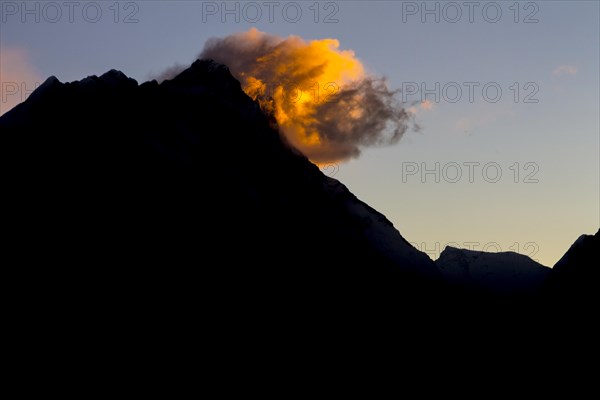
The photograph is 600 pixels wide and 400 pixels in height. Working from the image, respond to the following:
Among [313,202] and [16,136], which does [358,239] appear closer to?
[313,202]

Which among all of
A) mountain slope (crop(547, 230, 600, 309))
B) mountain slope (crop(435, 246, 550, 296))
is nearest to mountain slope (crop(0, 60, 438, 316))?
mountain slope (crop(435, 246, 550, 296))

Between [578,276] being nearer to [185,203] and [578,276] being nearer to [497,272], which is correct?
[497,272]

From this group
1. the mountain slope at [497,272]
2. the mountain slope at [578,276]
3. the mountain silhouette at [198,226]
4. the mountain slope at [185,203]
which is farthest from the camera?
the mountain slope at [497,272]

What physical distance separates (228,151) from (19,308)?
31.7 m

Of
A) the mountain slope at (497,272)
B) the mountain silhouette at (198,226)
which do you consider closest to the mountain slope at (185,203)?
the mountain silhouette at (198,226)

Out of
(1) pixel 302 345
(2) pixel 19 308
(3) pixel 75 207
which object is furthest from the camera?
(1) pixel 302 345

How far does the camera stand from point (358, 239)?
103000 mm

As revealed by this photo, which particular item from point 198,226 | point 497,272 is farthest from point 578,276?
point 198,226

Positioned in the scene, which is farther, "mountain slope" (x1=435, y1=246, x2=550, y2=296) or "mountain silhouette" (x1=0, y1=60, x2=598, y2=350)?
"mountain slope" (x1=435, y1=246, x2=550, y2=296)

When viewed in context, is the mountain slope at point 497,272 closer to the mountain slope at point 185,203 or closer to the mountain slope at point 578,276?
the mountain slope at point 578,276

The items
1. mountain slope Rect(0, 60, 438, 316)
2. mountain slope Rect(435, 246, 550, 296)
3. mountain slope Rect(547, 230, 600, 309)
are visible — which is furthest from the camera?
mountain slope Rect(435, 246, 550, 296)

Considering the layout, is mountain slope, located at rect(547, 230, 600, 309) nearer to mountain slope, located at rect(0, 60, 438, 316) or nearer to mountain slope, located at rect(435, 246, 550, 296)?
mountain slope, located at rect(435, 246, 550, 296)

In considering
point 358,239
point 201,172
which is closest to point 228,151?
point 201,172

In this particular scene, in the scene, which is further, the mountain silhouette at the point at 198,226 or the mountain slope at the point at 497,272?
the mountain slope at the point at 497,272
